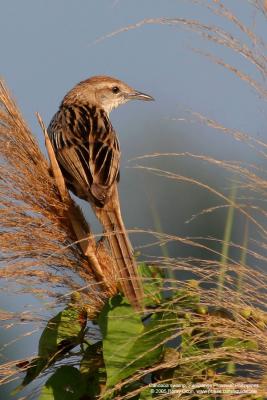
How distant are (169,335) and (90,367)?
1.00 ft

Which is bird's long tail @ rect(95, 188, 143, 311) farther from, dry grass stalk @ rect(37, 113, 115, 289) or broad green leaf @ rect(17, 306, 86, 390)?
broad green leaf @ rect(17, 306, 86, 390)

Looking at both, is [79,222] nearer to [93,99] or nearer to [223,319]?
[223,319]

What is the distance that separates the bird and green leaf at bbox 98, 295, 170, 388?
A: 70 mm

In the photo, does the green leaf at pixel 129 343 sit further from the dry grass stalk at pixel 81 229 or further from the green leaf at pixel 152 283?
the dry grass stalk at pixel 81 229

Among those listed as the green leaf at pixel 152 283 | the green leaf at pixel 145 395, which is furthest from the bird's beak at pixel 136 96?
the green leaf at pixel 145 395

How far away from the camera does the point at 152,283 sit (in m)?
2.39

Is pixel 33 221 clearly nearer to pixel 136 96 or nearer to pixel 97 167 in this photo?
pixel 97 167

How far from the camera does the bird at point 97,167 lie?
2.59m

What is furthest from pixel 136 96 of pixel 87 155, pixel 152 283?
pixel 152 283

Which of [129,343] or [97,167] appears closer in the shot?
[129,343]

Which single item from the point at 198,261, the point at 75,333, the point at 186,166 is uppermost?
the point at 186,166

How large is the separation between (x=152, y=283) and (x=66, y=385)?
40 centimetres

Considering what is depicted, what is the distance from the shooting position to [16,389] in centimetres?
245

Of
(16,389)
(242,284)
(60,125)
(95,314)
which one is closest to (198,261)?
(242,284)
